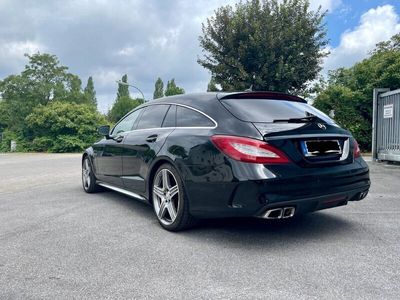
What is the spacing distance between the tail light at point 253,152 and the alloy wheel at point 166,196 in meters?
0.80

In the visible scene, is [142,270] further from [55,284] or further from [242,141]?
[242,141]

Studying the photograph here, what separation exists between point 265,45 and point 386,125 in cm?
976

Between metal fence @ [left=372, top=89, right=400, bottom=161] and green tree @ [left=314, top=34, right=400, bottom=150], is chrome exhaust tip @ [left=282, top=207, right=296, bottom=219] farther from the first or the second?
green tree @ [left=314, top=34, right=400, bottom=150]

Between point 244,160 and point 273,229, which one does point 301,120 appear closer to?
point 244,160

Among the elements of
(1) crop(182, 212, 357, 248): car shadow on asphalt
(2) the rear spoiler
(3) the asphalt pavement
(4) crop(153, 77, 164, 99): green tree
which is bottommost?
(3) the asphalt pavement

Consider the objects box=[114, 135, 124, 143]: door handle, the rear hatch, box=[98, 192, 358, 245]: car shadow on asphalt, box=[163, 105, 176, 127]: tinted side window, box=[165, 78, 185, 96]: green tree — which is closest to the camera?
the rear hatch

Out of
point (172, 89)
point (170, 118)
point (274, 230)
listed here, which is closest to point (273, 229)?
point (274, 230)

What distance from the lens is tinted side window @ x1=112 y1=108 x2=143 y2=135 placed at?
5.15m

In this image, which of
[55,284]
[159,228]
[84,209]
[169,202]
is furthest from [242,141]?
[84,209]

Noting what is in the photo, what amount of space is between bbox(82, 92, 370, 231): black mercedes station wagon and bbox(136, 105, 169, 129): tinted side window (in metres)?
0.02

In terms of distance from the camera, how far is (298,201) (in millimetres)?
3135

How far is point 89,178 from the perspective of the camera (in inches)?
248

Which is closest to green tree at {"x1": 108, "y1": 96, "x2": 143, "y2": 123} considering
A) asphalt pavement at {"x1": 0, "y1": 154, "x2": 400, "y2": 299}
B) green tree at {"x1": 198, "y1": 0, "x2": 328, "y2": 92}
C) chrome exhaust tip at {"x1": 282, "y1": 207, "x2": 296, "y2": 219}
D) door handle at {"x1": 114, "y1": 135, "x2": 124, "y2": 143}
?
green tree at {"x1": 198, "y1": 0, "x2": 328, "y2": 92}

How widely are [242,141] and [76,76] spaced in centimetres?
4028
